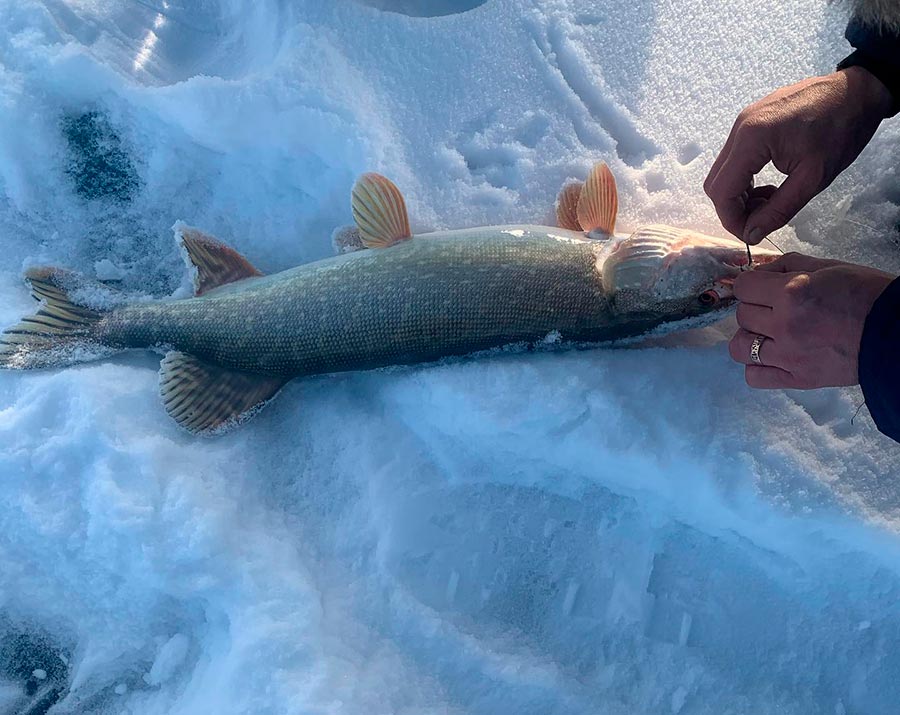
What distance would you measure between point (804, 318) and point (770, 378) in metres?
0.22

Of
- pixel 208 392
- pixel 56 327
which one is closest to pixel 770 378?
pixel 208 392

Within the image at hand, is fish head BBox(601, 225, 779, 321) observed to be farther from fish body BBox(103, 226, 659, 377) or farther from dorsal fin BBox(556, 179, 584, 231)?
dorsal fin BBox(556, 179, 584, 231)

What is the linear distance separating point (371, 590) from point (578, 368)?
98 centimetres

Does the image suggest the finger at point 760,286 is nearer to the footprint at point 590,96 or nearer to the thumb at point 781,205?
the thumb at point 781,205

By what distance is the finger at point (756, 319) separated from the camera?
5.47ft

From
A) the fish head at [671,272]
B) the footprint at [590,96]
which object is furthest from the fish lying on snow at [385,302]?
the footprint at [590,96]

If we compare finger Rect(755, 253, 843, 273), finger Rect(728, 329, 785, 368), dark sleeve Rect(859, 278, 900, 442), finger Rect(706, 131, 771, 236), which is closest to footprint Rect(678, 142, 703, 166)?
finger Rect(706, 131, 771, 236)

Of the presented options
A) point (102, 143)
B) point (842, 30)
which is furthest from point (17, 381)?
point (842, 30)

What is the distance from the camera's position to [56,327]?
7.50 ft

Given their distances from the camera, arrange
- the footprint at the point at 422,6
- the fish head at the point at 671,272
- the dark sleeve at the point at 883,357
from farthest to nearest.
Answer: the footprint at the point at 422,6
the fish head at the point at 671,272
the dark sleeve at the point at 883,357

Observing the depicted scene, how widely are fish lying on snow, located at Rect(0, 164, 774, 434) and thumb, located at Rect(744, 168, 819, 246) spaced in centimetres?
14

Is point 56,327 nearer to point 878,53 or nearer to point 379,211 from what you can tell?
point 379,211

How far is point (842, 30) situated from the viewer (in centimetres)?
237

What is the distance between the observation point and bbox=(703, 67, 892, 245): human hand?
1.70 meters
